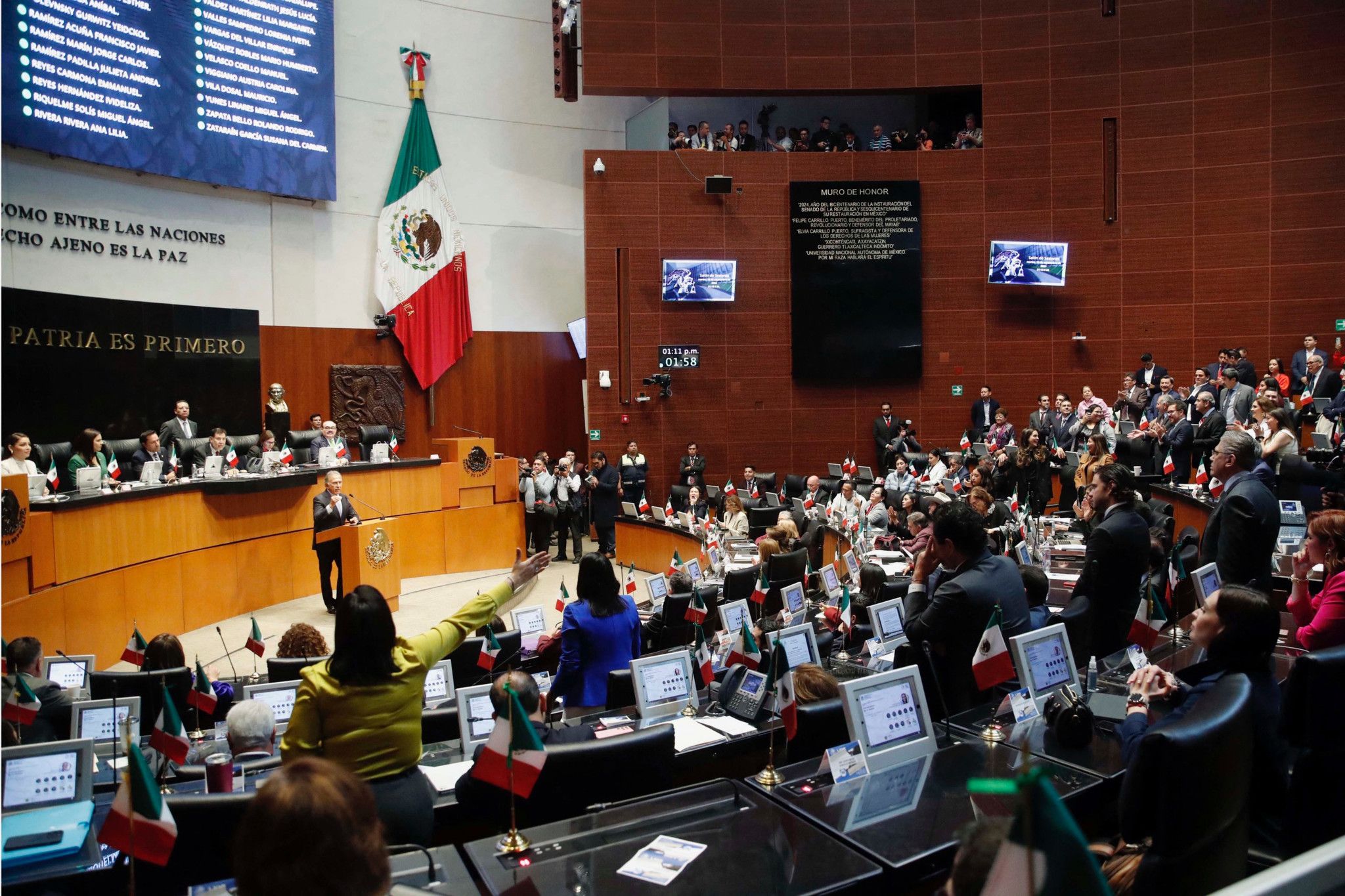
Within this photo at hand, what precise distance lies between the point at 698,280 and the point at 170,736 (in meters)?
12.8

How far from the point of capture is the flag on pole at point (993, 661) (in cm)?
339

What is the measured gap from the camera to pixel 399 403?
1498 cm

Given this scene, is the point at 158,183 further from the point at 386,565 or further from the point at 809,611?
the point at 809,611

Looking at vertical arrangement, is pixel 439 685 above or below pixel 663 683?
below

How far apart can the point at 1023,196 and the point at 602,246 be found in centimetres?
672

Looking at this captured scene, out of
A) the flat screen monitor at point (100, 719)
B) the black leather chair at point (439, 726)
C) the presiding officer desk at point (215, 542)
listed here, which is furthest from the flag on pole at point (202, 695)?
the presiding officer desk at point (215, 542)

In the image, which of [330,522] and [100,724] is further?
[330,522]

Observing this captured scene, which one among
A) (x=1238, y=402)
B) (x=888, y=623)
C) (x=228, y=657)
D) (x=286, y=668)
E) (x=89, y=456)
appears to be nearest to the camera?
(x=286, y=668)

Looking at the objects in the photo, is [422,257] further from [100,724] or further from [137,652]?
[100,724]

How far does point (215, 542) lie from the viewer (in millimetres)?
9641

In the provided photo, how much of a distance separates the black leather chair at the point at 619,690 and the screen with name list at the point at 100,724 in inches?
77.7

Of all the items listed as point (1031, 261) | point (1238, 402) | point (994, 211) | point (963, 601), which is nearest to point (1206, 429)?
point (1238, 402)

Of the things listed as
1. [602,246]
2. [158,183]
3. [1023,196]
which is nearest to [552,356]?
[602,246]

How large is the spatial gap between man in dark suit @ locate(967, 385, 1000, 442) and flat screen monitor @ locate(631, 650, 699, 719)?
460 inches
